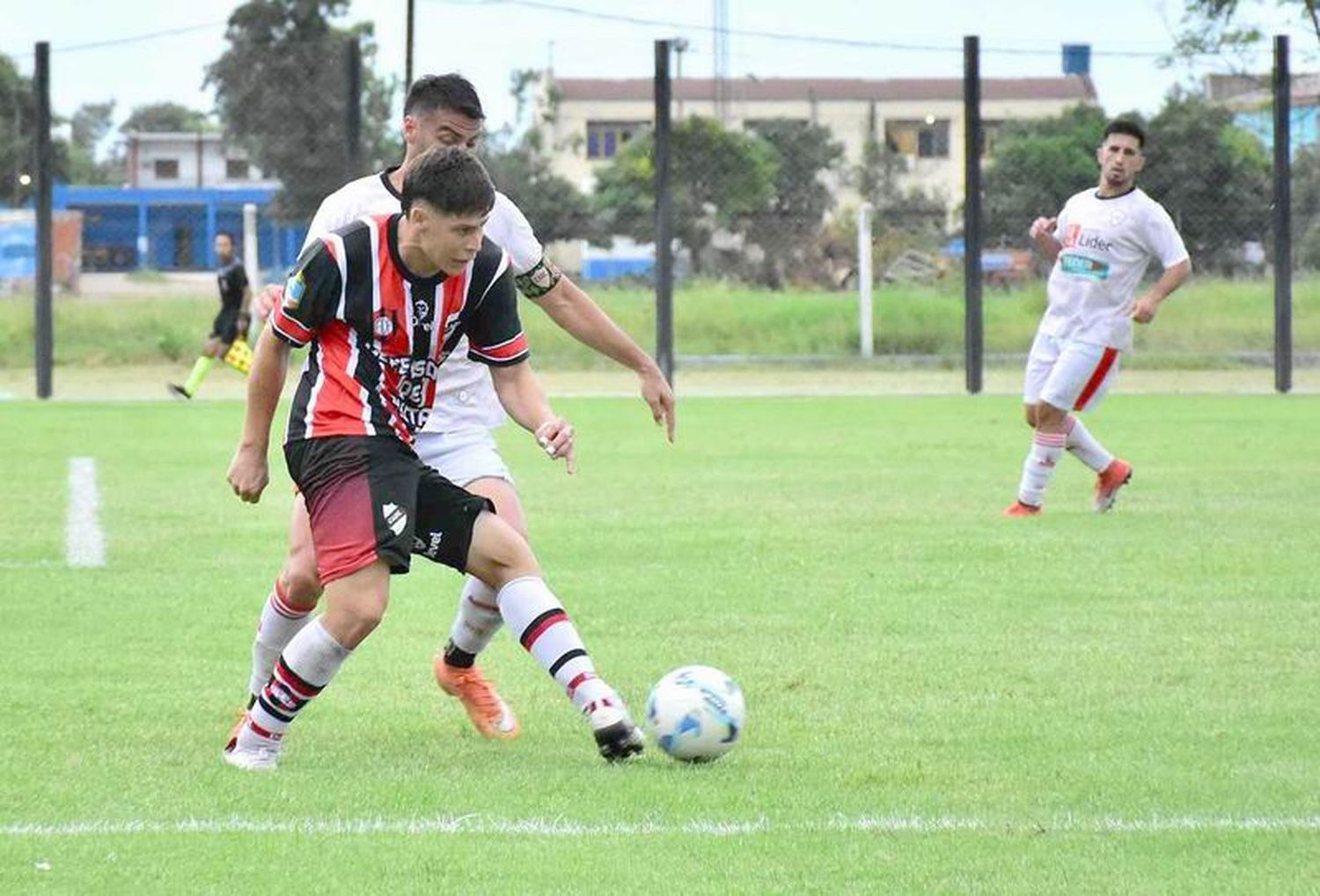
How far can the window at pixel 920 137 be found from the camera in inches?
1128

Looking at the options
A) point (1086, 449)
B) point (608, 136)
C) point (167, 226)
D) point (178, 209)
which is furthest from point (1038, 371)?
point (178, 209)

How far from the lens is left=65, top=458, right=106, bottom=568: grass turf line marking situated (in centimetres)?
1116

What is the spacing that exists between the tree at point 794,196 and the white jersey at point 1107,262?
612 inches

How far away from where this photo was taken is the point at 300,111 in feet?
95.2

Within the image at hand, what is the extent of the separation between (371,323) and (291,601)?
0.90 meters

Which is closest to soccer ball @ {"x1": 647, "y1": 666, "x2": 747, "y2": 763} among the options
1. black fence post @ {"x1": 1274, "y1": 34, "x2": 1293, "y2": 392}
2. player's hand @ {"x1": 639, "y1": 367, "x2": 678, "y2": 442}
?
player's hand @ {"x1": 639, "y1": 367, "x2": 678, "y2": 442}

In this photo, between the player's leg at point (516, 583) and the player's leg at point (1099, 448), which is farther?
the player's leg at point (1099, 448)

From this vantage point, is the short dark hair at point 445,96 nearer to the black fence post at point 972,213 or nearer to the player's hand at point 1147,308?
the player's hand at point 1147,308

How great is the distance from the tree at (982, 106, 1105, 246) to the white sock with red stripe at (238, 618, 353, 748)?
73.8 feet

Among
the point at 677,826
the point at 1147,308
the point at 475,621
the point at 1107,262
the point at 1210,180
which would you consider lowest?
the point at 677,826

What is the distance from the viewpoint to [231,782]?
19.4 ft

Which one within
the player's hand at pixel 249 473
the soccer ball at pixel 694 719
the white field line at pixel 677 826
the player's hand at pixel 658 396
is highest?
the player's hand at pixel 658 396

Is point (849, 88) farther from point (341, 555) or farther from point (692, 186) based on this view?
point (341, 555)

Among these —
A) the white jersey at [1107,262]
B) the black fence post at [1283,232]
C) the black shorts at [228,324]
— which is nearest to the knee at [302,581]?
the white jersey at [1107,262]
